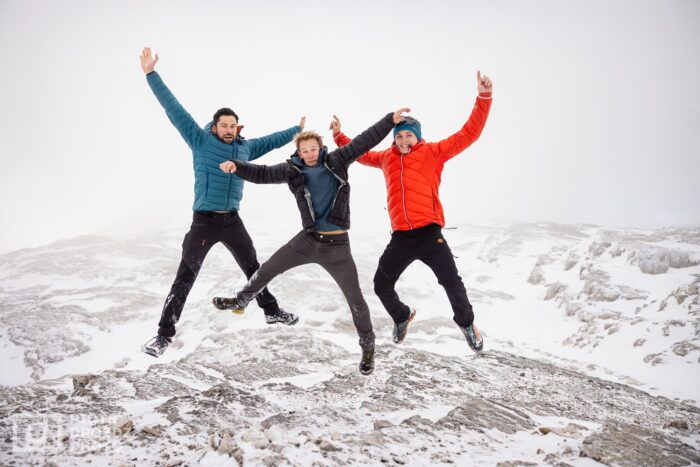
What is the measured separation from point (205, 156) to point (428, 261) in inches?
180

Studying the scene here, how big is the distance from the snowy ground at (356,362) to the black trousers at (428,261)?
6.06ft

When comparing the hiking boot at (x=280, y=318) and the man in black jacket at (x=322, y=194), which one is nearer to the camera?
the man in black jacket at (x=322, y=194)

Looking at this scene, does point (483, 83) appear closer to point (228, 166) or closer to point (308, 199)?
point (308, 199)

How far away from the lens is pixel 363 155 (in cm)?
726

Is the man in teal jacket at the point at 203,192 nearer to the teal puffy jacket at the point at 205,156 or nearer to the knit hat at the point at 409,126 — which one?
the teal puffy jacket at the point at 205,156

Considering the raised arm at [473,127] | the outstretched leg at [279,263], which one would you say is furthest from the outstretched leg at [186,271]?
the raised arm at [473,127]

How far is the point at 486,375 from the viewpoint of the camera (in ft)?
32.8

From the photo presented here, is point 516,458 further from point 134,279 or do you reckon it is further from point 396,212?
point 134,279

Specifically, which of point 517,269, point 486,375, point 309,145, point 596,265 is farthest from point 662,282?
point 309,145

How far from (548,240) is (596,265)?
29471mm

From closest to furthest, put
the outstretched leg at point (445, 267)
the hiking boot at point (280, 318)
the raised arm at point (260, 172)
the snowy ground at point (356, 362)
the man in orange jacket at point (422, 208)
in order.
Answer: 1. the snowy ground at point (356, 362)
2. the raised arm at point (260, 172)
3. the outstretched leg at point (445, 267)
4. the man in orange jacket at point (422, 208)
5. the hiking boot at point (280, 318)

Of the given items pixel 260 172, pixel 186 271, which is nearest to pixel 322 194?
pixel 260 172

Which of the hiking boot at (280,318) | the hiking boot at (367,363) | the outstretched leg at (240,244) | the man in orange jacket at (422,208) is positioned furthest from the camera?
the hiking boot at (280,318)

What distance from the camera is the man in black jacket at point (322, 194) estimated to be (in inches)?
239
